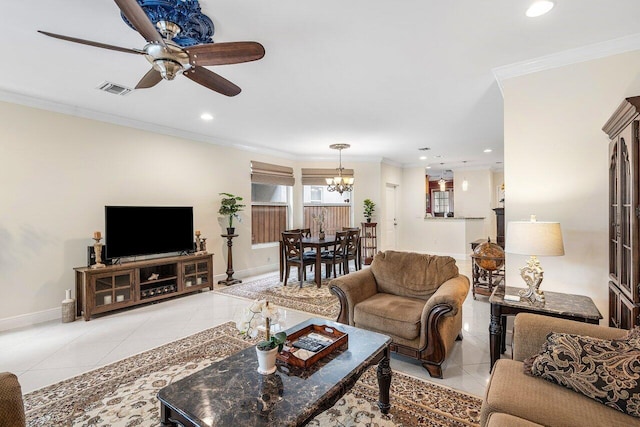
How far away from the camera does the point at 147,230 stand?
4.35m

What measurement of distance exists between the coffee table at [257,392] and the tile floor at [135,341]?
1.13 meters

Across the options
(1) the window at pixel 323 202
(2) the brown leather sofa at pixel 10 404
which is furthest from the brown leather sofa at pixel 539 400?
(1) the window at pixel 323 202

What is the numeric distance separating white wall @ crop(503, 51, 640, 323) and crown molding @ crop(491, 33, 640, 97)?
0.05 metres

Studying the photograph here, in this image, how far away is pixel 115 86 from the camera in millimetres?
3246

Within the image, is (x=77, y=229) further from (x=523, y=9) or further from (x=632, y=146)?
(x=632, y=146)

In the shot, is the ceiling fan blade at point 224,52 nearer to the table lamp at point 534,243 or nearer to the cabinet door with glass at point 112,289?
the table lamp at point 534,243

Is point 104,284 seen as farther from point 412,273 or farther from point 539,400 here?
point 539,400

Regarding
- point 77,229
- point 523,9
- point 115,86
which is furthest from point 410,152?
point 77,229

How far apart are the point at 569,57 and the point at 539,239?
1.66m

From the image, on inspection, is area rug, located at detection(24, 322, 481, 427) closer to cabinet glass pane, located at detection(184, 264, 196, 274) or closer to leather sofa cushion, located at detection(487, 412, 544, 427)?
leather sofa cushion, located at detection(487, 412, 544, 427)

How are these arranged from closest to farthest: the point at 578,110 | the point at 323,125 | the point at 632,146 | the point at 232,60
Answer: the point at 632,146 < the point at 232,60 < the point at 578,110 < the point at 323,125

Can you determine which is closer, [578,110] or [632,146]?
[632,146]

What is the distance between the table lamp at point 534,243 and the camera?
220 centimetres

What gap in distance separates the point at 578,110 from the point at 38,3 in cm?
411
